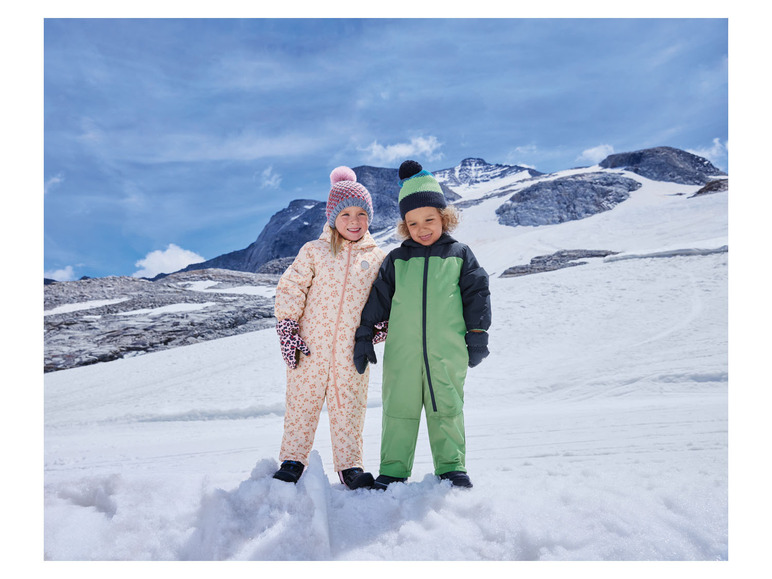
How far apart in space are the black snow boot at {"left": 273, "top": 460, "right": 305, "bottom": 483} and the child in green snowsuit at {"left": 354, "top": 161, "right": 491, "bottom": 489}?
0.43 m

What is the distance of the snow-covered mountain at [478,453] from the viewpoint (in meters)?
1.92

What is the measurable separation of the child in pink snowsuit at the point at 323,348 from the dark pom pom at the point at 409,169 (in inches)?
23.4

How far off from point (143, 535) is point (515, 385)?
4877 mm

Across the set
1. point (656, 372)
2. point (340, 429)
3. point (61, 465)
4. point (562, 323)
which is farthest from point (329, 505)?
point (562, 323)

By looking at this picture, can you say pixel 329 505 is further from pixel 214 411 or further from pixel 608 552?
pixel 214 411

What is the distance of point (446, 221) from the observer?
2832 mm

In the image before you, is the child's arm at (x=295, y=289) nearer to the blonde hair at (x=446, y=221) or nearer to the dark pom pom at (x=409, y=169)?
the blonde hair at (x=446, y=221)

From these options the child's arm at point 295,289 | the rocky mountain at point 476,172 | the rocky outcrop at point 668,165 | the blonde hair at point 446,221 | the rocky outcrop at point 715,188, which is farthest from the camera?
the rocky mountain at point 476,172

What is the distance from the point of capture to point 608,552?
1.81 m

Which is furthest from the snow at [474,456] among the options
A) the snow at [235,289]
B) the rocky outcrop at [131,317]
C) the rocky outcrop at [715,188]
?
the rocky outcrop at [715,188]

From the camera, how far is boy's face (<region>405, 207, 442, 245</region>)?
8.96 feet

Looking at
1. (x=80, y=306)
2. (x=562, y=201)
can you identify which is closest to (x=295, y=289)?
(x=80, y=306)

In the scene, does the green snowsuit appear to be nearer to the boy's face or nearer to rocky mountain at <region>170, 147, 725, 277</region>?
the boy's face

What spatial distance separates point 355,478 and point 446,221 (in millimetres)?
1549
